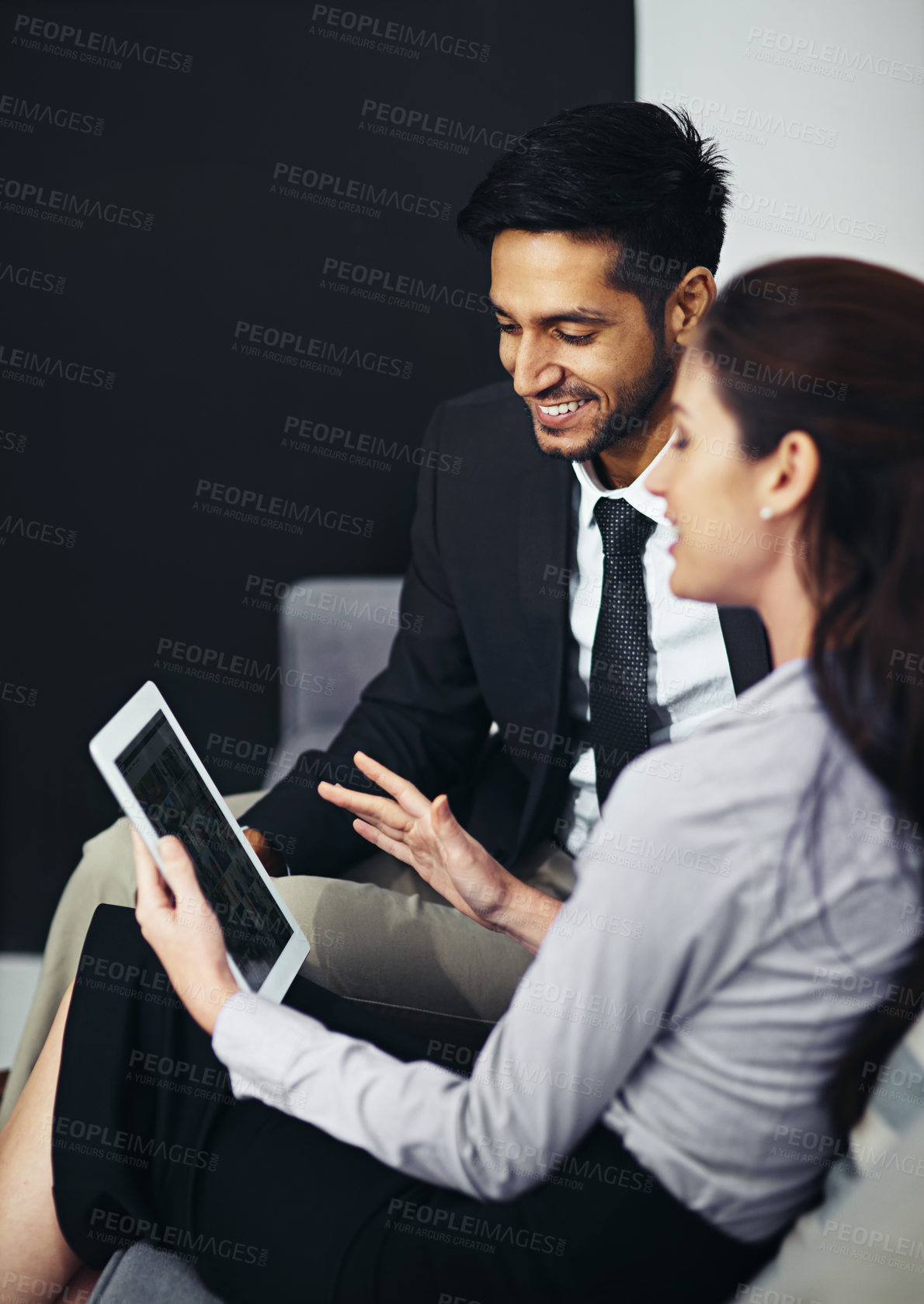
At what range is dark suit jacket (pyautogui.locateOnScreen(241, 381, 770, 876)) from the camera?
1431 mm

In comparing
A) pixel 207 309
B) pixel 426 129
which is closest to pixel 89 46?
pixel 207 309

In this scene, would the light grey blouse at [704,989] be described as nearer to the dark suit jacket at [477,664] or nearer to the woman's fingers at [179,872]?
the woman's fingers at [179,872]

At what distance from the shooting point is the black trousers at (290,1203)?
2.59 ft

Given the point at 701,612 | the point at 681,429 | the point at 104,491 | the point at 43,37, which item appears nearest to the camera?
the point at 681,429

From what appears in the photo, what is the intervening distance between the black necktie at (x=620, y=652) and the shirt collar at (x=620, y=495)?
10 millimetres

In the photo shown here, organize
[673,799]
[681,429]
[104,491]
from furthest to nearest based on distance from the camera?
[104,491] → [681,429] → [673,799]

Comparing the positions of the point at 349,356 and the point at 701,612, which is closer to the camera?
the point at 701,612

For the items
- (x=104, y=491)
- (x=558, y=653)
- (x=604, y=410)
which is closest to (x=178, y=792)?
(x=558, y=653)

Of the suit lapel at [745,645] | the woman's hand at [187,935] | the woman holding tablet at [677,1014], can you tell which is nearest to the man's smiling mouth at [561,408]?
the suit lapel at [745,645]

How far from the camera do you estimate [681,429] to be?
0.84m

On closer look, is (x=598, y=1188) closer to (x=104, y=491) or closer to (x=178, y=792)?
(x=178, y=792)

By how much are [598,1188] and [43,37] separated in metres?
1.80

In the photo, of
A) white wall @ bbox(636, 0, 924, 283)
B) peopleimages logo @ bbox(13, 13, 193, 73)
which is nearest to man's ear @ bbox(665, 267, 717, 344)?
white wall @ bbox(636, 0, 924, 283)

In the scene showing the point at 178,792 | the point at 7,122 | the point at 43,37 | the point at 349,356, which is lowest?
the point at 178,792
